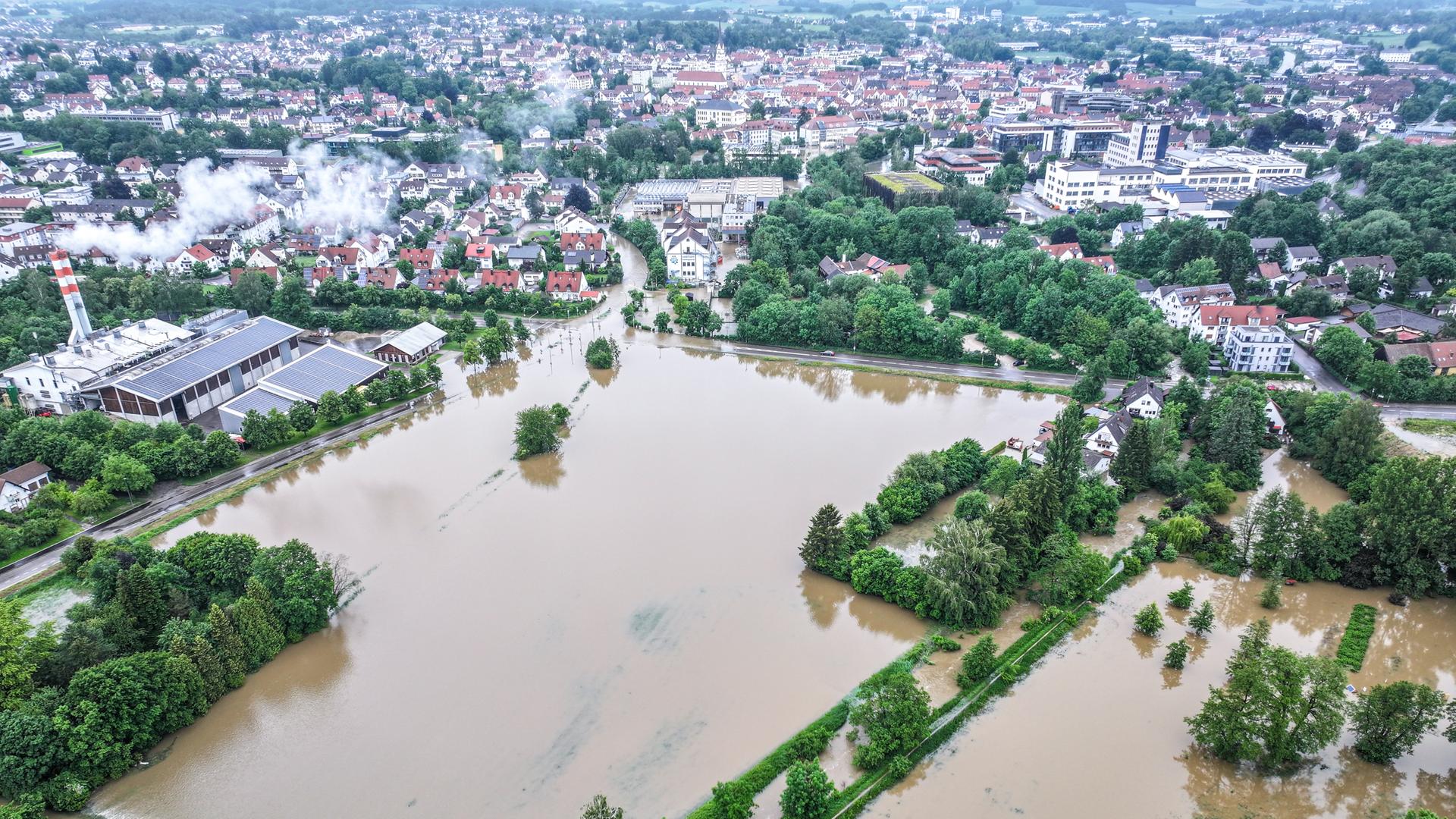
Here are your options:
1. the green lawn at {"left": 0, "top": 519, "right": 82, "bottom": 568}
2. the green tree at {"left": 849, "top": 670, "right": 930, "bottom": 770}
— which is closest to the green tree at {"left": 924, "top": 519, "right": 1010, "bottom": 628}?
the green tree at {"left": 849, "top": 670, "right": 930, "bottom": 770}

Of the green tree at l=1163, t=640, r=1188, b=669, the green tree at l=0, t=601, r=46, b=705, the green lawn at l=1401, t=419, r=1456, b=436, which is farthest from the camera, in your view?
the green lawn at l=1401, t=419, r=1456, b=436

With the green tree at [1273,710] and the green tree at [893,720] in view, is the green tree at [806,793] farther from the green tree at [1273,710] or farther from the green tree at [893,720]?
the green tree at [1273,710]

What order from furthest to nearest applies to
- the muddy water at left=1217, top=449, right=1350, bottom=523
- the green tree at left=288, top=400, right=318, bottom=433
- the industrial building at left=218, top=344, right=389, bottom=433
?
the industrial building at left=218, top=344, right=389, bottom=433
the green tree at left=288, top=400, right=318, bottom=433
the muddy water at left=1217, top=449, right=1350, bottom=523

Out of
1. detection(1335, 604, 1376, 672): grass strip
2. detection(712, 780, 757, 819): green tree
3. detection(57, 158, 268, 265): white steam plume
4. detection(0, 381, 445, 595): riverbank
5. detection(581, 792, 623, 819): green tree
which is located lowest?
detection(1335, 604, 1376, 672): grass strip

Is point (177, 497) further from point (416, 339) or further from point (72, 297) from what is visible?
point (72, 297)

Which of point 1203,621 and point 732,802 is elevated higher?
point 732,802

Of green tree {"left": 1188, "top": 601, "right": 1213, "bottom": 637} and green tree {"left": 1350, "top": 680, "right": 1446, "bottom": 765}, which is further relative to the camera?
green tree {"left": 1188, "top": 601, "right": 1213, "bottom": 637}

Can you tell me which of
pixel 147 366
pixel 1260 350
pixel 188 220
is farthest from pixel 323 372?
pixel 1260 350

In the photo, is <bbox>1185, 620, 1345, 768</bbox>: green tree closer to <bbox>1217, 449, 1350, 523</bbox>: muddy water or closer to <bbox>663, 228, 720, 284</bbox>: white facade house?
<bbox>1217, 449, 1350, 523</bbox>: muddy water
